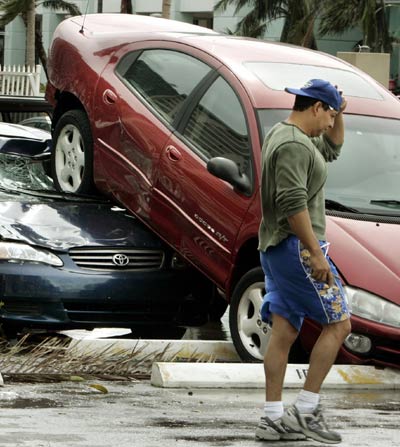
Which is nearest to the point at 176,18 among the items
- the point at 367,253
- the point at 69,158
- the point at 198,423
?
the point at 69,158

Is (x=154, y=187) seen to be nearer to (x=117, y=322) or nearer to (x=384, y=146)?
(x=117, y=322)

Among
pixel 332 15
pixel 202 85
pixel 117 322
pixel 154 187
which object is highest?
pixel 202 85

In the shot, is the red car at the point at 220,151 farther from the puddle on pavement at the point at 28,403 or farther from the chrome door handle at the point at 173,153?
the puddle on pavement at the point at 28,403

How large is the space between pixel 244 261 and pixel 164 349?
74 centimetres

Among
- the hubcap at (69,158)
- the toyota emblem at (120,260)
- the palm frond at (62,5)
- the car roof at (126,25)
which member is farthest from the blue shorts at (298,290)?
the palm frond at (62,5)

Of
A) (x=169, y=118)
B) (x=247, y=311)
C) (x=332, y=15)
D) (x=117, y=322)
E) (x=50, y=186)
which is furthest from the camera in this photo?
(x=332, y=15)

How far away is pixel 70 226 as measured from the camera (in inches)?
372

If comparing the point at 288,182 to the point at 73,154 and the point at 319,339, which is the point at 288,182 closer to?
the point at 319,339

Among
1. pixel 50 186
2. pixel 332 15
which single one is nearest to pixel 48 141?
pixel 50 186

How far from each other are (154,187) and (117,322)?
3.30 ft

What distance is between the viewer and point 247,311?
8.54 m

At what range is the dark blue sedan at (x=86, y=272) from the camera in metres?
8.99

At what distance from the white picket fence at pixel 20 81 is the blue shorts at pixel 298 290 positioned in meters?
26.2

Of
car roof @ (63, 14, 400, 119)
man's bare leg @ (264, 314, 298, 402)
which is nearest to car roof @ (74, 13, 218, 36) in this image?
car roof @ (63, 14, 400, 119)
